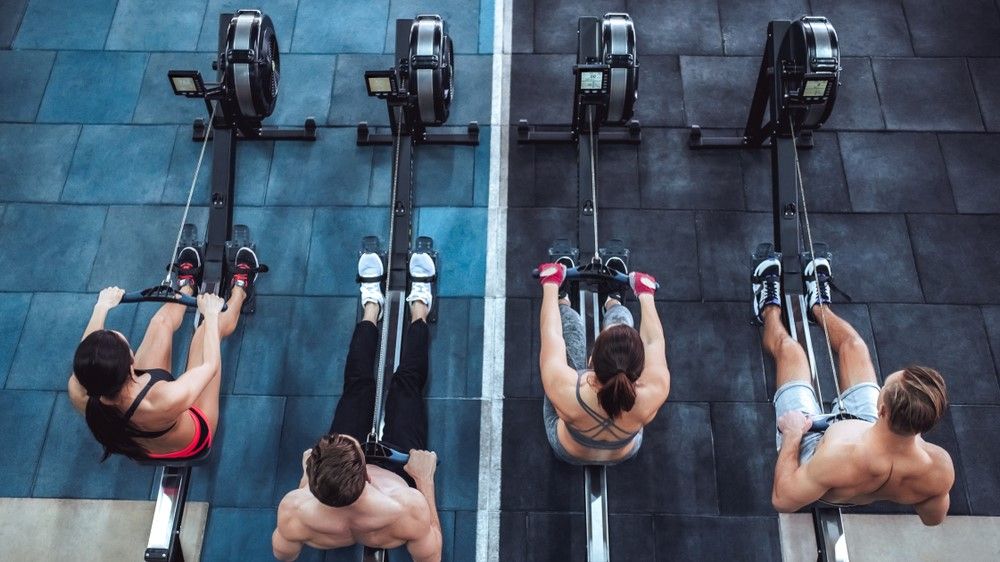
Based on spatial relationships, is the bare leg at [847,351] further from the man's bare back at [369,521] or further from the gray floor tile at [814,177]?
the man's bare back at [369,521]

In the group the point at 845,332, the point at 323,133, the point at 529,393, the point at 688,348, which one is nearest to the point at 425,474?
the point at 529,393

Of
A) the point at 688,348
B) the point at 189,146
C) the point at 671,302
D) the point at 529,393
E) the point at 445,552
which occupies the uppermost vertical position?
the point at 189,146

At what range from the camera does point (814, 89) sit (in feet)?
12.7

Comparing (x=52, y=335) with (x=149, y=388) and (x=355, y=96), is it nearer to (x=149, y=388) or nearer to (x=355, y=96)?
(x=149, y=388)

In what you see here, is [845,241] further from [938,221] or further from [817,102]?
[817,102]

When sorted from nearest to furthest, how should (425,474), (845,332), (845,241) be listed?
(425,474)
(845,332)
(845,241)

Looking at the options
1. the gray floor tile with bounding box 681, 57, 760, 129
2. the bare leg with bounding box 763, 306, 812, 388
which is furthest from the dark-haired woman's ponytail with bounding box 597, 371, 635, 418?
the gray floor tile with bounding box 681, 57, 760, 129

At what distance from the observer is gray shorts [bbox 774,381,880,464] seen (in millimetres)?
3229

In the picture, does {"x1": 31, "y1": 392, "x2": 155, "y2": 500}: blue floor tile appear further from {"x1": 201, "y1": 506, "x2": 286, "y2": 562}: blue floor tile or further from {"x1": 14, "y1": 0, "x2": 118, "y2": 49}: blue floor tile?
{"x1": 14, "y1": 0, "x2": 118, "y2": 49}: blue floor tile

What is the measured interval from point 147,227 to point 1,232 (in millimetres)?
895

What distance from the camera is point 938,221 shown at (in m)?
4.57

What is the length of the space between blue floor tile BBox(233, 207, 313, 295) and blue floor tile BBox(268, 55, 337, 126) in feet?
2.24

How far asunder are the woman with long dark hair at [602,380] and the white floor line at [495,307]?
648 millimetres

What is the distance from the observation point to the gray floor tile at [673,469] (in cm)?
389
